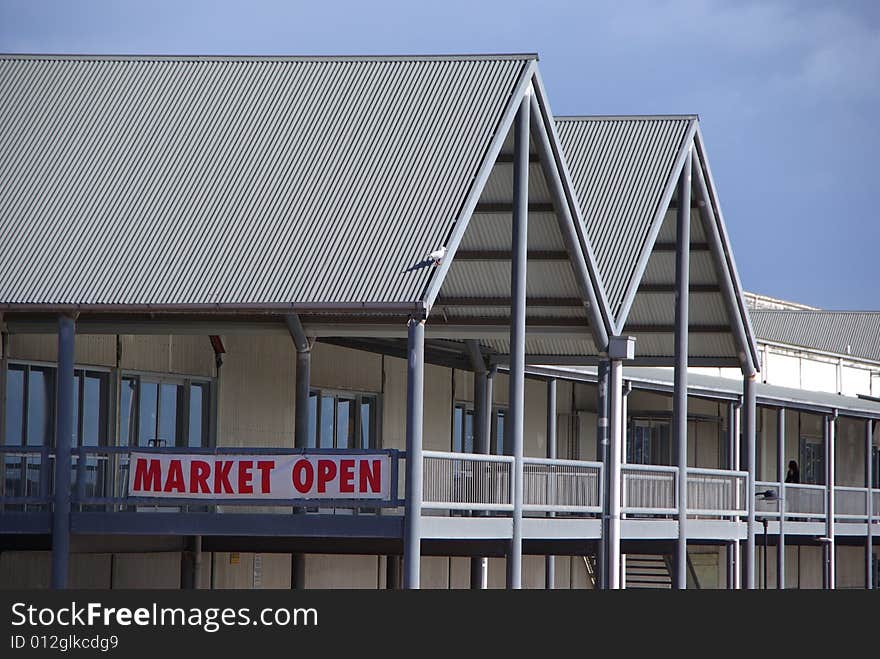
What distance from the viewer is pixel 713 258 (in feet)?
111

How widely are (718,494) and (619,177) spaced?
261 inches

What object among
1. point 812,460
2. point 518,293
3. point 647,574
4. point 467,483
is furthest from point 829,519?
point 518,293

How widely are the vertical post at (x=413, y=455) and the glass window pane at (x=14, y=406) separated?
7.13 meters

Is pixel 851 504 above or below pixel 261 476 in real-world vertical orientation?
below

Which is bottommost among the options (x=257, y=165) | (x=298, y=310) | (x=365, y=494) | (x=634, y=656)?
(x=634, y=656)

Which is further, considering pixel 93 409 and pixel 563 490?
pixel 93 409

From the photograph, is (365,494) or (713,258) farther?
(713,258)

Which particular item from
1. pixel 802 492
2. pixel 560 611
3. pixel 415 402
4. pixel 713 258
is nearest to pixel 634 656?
pixel 560 611

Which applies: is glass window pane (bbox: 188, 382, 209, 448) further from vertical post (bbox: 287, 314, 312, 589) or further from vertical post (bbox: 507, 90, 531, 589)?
vertical post (bbox: 507, 90, 531, 589)

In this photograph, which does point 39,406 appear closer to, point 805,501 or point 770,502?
point 770,502

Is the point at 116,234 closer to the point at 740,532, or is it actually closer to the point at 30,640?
the point at 30,640

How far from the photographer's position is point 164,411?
31609mm

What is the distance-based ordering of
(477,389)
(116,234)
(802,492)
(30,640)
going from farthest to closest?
(802,492) → (477,389) → (116,234) → (30,640)

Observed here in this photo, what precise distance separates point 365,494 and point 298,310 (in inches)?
105
